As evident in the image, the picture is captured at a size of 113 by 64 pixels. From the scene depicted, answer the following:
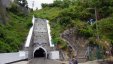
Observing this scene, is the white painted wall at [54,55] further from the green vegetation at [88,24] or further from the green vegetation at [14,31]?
the green vegetation at [14,31]

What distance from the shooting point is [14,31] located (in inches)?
1945

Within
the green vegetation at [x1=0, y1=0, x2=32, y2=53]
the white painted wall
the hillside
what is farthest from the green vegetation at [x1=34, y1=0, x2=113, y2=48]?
the green vegetation at [x1=0, y1=0, x2=32, y2=53]

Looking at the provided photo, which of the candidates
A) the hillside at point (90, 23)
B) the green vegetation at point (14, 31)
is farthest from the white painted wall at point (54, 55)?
the green vegetation at point (14, 31)

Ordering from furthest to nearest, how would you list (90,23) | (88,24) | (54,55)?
(90,23) < (88,24) < (54,55)

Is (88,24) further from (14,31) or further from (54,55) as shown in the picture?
(14,31)

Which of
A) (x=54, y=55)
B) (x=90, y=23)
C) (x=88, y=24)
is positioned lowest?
(x=54, y=55)

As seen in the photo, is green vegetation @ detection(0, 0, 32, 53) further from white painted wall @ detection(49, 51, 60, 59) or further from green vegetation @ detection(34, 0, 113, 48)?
white painted wall @ detection(49, 51, 60, 59)

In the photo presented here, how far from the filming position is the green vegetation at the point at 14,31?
3968 cm

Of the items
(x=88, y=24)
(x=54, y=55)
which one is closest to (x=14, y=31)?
(x=88, y=24)

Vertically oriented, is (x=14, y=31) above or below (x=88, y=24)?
below

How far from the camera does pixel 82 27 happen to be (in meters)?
42.6

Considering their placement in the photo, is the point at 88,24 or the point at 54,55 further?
the point at 88,24

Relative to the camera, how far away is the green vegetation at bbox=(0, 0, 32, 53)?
3968 centimetres

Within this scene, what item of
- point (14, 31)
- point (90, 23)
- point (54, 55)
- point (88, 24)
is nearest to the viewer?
point (54, 55)
